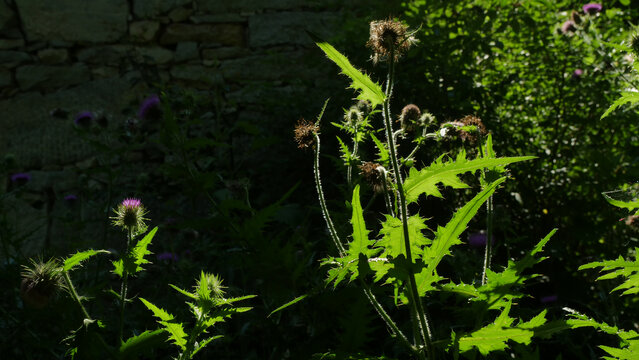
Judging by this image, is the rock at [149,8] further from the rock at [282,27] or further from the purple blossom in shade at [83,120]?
the purple blossom in shade at [83,120]

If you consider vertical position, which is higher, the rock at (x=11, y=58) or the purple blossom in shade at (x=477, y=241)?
the rock at (x=11, y=58)

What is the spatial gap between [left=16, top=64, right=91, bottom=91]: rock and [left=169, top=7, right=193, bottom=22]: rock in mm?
947

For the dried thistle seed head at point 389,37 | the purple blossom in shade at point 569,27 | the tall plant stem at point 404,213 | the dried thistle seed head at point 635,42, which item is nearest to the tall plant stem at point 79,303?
the tall plant stem at point 404,213

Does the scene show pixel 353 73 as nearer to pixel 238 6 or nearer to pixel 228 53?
pixel 228 53

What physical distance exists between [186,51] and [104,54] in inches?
30.0

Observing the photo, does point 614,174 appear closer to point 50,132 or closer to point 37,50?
point 50,132

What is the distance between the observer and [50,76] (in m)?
4.99

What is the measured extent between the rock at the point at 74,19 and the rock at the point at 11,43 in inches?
3.4

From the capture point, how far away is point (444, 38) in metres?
3.52

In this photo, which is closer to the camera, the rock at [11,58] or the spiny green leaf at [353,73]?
the spiny green leaf at [353,73]

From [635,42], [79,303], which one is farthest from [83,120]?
[635,42]

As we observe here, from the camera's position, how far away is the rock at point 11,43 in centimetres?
494

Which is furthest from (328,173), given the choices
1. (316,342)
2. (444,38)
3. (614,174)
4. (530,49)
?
(316,342)

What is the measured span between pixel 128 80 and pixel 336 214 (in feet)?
12.8
